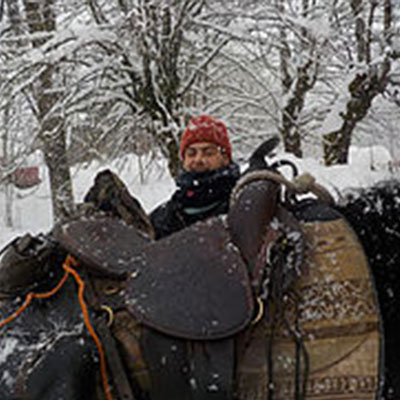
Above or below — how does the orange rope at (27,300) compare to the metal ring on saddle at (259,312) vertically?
above

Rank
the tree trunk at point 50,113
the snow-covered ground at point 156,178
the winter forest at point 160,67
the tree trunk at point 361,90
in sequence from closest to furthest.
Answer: the snow-covered ground at point 156,178
the tree trunk at point 361,90
the winter forest at point 160,67
the tree trunk at point 50,113

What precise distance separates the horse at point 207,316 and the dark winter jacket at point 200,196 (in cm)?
91

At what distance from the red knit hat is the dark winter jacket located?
21cm

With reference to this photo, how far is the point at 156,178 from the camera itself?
8320mm

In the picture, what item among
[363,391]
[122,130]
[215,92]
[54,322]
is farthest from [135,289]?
[215,92]

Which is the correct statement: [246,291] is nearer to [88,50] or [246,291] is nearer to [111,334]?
[111,334]

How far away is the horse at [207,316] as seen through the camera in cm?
107

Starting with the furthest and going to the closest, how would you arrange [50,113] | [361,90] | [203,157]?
[50,113]
[361,90]
[203,157]

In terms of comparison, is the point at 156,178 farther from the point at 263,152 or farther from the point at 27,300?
the point at 27,300

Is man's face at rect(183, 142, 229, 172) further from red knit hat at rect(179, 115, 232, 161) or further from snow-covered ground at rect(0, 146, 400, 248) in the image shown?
snow-covered ground at rect(0, 146, 400, 248)

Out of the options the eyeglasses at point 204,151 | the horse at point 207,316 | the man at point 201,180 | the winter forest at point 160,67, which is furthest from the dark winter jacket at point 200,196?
the winter forest at point 160,67

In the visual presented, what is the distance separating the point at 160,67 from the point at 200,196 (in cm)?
337

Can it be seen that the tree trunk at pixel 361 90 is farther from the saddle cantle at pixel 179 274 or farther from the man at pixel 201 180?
the saddle cantle at pixel 179 274

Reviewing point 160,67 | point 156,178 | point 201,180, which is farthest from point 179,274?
point 156,178
